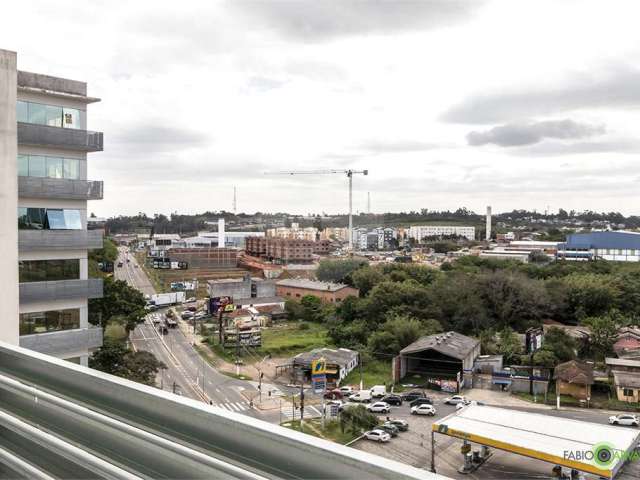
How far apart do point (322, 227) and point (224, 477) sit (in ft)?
154

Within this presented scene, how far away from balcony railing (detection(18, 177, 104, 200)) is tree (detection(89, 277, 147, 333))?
462cm

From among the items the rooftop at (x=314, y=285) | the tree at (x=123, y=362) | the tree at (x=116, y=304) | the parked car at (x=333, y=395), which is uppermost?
the tree at (x=116, y=304)

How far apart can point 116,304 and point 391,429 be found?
4.86 meters

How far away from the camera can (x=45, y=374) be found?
790mm

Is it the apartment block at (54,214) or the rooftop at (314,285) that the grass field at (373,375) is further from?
the rooftop at (314,285)

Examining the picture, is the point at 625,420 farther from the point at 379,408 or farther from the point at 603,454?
the point at 379,408

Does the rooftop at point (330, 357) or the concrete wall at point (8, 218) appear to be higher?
the concrete wall at point (8, 218)

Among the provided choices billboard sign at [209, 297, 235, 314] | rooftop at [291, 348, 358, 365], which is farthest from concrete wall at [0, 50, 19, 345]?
billboard sign at [209, 297, 235, 314]

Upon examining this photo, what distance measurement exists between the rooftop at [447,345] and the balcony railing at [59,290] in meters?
5.79

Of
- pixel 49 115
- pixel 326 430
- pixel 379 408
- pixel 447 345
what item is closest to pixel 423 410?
pixel 379 408

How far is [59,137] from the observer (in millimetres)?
3881

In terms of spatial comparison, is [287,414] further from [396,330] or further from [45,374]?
[45,374]

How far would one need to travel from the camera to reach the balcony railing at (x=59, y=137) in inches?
146

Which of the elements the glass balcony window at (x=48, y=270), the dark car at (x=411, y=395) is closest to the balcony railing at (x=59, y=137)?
the glass balcony window at (x=48, y=270)
